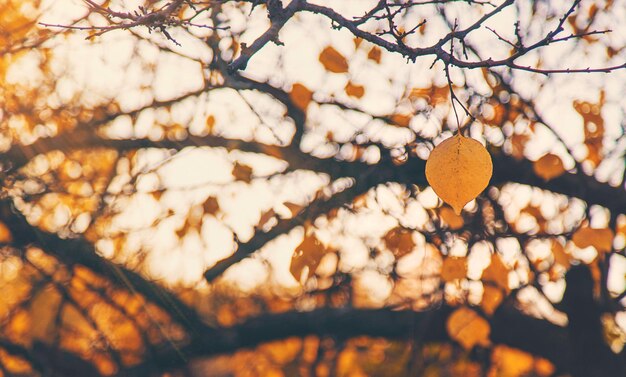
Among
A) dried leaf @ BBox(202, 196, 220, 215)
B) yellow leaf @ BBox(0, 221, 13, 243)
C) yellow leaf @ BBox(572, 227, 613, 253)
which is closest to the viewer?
yellow leaf @ BBox(572, 227, 613, 253)

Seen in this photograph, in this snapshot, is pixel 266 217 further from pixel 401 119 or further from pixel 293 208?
pixel 401 119

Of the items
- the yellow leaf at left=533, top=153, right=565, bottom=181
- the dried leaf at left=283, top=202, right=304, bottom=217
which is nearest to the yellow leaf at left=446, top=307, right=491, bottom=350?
the yellow leaf at left=533, top=153, right=565, bottom=181

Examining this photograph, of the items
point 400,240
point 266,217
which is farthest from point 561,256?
point 266,217

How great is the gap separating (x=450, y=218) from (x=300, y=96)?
1165mm

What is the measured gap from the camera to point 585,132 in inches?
170

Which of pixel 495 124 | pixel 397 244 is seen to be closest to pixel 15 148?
pixel 397 244

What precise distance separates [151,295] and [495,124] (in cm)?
230

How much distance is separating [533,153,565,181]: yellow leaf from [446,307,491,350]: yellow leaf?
88 cm

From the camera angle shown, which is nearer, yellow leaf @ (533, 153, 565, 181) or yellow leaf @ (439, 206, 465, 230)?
yellow leaf @ (533, 153, 565, 181)

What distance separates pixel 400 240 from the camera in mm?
4379

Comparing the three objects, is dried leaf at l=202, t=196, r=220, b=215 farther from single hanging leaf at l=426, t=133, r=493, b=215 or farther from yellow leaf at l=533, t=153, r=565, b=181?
single hanging leaf at l=426, t=133, r=493, b=215

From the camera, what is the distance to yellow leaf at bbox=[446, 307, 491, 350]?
3.98 meters

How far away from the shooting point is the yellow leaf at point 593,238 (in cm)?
384

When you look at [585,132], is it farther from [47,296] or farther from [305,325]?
[47,296]
